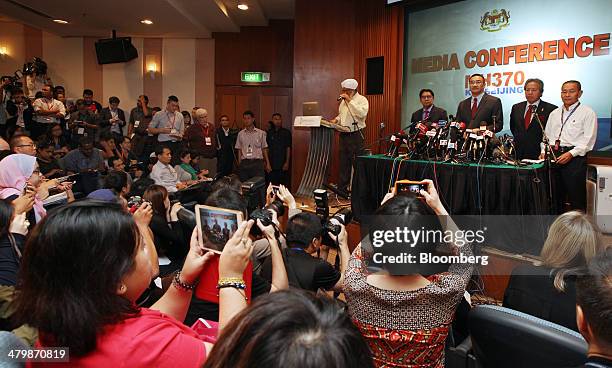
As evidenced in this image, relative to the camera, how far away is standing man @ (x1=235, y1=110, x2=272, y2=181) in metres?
7.81

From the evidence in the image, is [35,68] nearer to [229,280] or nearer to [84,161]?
[84,161]

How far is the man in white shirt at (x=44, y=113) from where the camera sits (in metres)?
7.18

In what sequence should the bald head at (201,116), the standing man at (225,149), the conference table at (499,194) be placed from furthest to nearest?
1. the standing man at (225,149)
2. the bald head at (201,116)
3. the conference table at (499,194)

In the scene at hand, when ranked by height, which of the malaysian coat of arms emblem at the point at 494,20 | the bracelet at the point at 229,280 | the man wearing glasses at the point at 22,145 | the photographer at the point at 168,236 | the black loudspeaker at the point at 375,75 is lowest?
the photographer at the point at 168,236

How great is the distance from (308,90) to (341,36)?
0.97 meters

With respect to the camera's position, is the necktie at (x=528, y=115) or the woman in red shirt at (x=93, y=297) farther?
the necktie at (x=528, y=115)

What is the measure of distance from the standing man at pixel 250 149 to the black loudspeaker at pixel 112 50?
10.6 ft

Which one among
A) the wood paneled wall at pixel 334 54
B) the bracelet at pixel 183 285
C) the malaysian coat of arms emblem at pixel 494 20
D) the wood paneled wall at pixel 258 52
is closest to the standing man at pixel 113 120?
the wood paneled wall at pixel 258 52

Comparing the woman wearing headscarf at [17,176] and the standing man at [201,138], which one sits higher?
the standing man at [201,138]

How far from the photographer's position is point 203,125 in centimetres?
769

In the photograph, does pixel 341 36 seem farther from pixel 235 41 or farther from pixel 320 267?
pixel 320 267

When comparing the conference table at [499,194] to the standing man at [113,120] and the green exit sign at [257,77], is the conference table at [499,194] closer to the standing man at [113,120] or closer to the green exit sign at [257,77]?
the standing man at [113,120]

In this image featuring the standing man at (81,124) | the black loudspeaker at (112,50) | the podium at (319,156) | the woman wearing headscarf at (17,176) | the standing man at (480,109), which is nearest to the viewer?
the woman wearing headscarf at (17,176)

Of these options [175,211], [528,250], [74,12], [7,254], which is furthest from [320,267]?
[74,12]
